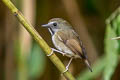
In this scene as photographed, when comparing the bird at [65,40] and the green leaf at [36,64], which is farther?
the green leaf at [36,64]

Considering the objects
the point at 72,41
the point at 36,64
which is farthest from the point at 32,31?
the point at 36,64

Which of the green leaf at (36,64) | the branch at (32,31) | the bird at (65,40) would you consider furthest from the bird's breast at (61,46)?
the branch at (32,31)

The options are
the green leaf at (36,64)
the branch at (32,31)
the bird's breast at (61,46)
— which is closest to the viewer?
the branch at (32,31)

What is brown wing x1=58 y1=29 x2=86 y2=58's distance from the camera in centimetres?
307

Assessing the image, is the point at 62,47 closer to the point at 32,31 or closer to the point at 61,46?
the point at 61,46

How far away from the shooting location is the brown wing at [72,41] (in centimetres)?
307

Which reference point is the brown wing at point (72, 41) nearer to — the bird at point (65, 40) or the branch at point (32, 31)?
the bird at point (65, 40)

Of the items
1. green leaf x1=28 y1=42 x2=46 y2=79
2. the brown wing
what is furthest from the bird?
green leaf x1=28 y1=42 x2=46 y2=79

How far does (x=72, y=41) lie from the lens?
10.5ft

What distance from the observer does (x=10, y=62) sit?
13.6ft

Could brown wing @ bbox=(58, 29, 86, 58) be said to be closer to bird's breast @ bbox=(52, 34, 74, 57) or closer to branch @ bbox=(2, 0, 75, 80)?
bird's breast @ bbox=(52, 34, 74, 57)

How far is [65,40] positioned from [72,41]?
0.09 m


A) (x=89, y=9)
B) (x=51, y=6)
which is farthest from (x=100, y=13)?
(x=51, y=6)

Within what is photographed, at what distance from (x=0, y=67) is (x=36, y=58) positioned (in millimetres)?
673
